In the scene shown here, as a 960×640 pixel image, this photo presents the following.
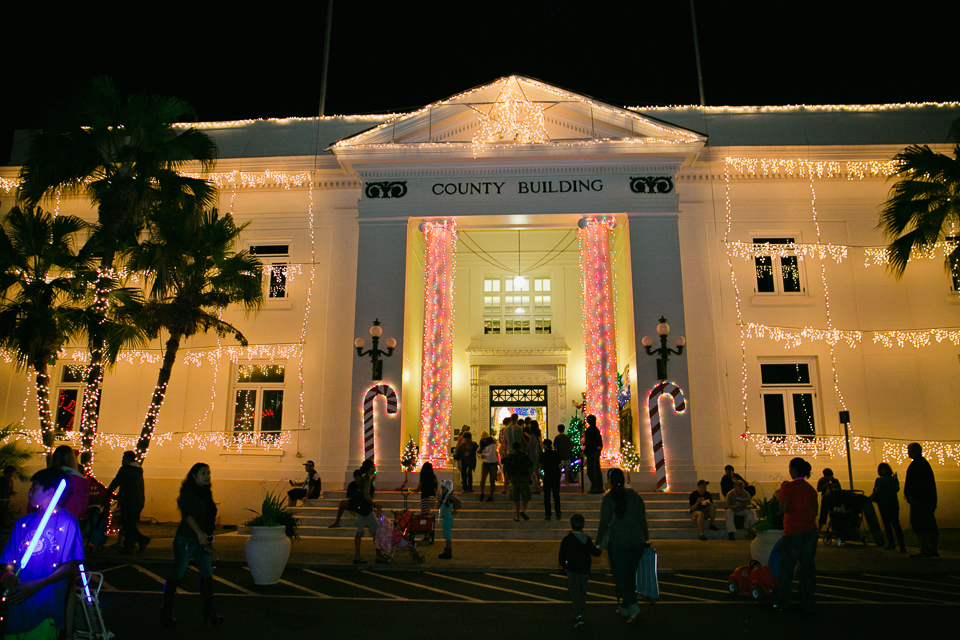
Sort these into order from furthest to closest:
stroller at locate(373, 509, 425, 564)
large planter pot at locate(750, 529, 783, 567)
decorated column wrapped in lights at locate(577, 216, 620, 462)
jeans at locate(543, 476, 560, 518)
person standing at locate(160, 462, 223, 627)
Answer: decorated column wrapped in lights at locate(577, 216, 620, 462) < jeans at locate(543, 476, 560, 518) < stroller at locate(373, 509, 425, 564) < large planter pot at locate(750, 529, 783, 567) < person standing at locate(160, 462, 223, 627)

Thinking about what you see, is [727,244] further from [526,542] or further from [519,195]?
[526,542]

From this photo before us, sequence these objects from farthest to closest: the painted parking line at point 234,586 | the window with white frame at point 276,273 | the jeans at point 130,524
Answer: the window with white frame at point 276,273 < the jeans at point 130,524 < the painted parking line at point 234,586

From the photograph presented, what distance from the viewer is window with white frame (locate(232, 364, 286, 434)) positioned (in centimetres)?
1853

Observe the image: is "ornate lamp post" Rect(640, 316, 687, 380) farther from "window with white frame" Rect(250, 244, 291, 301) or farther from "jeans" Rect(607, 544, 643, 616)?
"window with white frame" Rect(250, 244, 291, 301)

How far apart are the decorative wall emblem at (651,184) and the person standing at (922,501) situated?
31.0 feet

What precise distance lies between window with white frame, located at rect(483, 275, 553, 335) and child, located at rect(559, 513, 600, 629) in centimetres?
1613

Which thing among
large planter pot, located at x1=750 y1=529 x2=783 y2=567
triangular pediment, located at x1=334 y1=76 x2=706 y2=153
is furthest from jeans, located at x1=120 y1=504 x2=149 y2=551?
triangular pediment, located at x1=334 y1=76 x2=706 y2=153

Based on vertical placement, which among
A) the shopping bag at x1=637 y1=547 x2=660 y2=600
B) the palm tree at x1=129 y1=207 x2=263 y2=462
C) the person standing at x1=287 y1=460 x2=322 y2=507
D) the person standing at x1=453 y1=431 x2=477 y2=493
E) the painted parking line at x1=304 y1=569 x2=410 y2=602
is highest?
the palm tree at x1=129 y1=207 x2=263 y2=462

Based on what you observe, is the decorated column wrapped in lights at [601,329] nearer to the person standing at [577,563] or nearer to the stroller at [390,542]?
the stroller at [390,542]

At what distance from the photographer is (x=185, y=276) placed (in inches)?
615

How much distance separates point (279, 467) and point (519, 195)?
9.94 m

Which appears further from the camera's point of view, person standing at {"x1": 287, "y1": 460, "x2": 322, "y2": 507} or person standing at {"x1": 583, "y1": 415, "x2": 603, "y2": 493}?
person standing at {"x1": 287, "y1": 460, "x2": 322, "y2": 507}

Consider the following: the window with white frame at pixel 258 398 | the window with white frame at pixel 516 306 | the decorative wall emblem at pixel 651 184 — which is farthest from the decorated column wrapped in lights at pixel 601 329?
the window with white frame at pixel 258 398

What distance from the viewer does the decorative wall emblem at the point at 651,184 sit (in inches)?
722
